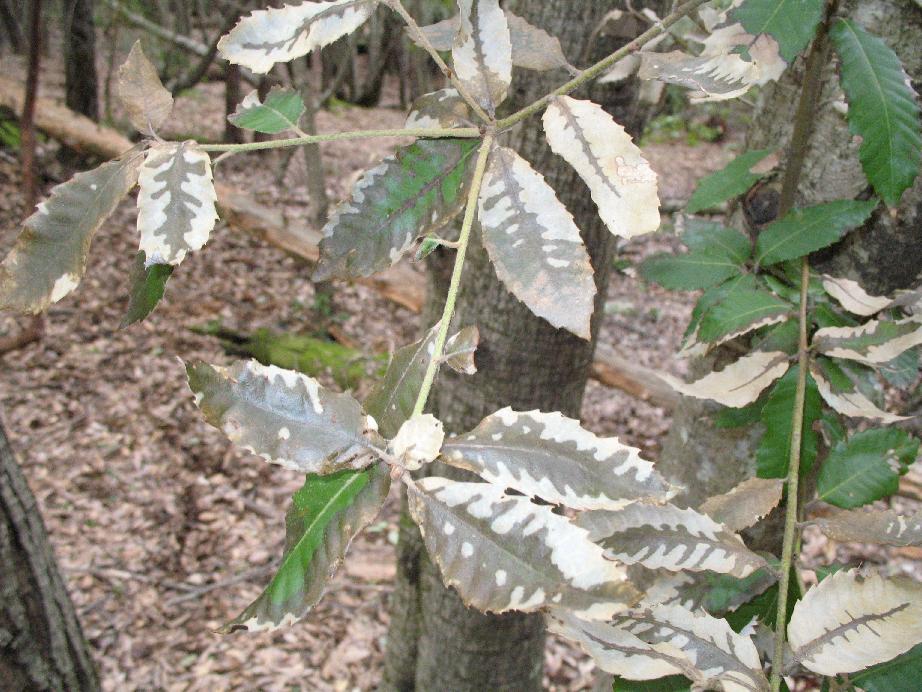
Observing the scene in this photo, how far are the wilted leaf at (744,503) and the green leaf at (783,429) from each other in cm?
5

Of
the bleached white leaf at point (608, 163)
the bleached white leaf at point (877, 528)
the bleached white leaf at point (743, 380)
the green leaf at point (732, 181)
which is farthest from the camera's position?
the green leaf at point (732, 181)

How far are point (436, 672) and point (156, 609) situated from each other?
1625 millimetres

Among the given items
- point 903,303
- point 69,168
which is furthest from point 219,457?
point 69,168

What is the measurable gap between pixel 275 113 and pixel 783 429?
77cm

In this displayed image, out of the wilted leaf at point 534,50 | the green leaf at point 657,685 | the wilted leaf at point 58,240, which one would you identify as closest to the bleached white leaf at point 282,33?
the wilted leaf at point 58,240

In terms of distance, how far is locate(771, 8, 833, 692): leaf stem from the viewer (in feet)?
2.63

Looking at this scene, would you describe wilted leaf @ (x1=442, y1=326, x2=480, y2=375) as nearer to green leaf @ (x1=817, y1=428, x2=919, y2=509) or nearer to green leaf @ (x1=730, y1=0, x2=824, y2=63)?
green leaf @ (x1=730, y1=0, x2=824, y2=63)

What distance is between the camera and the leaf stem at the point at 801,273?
80 cm

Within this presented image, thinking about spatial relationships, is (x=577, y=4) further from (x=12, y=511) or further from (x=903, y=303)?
(x=12, y=511)

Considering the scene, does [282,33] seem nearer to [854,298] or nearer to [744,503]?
[744,503]

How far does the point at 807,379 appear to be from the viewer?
1.00 meters

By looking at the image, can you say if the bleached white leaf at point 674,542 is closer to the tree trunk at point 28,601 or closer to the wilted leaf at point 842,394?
the wilted leaf at point 842,394

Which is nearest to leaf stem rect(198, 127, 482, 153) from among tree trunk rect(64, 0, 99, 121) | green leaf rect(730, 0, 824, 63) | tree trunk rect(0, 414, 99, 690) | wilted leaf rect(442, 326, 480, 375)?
wilted leaf rect(442, 326, 480, 375)

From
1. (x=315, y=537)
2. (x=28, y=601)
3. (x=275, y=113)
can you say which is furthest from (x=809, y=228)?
(x=28, y=601)
